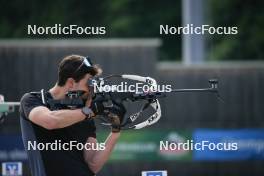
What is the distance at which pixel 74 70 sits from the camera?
5.23 meters

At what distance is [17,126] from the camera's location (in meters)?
13.2

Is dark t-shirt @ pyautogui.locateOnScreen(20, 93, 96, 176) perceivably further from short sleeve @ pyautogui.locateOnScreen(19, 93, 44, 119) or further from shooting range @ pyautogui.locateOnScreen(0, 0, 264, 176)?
shooting range @ pyautogui.locateOnScreen(0, 0, 264, 176)

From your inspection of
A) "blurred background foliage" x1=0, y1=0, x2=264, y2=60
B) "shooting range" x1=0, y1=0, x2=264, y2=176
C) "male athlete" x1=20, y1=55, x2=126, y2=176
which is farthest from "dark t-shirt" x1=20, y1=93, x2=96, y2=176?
"blurred background foliage" x1=0, y1=0, x2=264, y2=60

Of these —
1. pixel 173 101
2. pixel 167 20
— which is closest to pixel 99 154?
pixel 173 101

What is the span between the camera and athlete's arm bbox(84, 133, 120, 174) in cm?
526

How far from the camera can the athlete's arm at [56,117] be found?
5023 millimetres

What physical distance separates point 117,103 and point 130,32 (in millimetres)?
17520

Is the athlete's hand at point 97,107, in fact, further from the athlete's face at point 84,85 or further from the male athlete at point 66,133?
the athlete's face at point 84,85

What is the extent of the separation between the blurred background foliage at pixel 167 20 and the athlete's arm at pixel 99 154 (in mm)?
13800

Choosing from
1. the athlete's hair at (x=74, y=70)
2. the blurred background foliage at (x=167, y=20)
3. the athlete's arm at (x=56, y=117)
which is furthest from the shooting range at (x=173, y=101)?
the athlete's arm at (x=56, y=117)

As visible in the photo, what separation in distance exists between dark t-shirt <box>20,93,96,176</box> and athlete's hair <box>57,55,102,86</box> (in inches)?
7.7

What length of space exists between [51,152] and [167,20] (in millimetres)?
17263

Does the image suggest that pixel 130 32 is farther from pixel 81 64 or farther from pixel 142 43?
pixel 81 64

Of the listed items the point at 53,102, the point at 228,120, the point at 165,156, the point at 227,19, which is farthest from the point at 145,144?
the point at 53,102
